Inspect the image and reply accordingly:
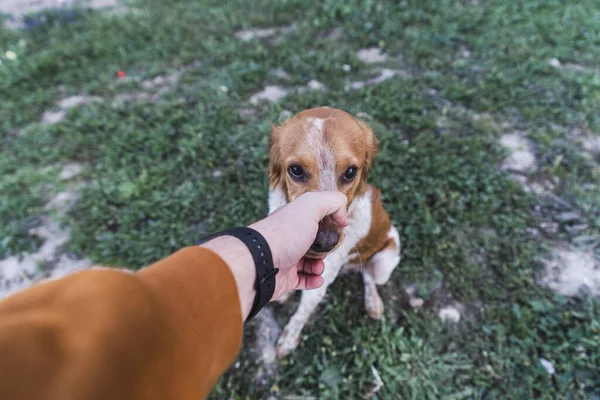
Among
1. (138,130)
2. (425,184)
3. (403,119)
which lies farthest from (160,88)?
(425,184)

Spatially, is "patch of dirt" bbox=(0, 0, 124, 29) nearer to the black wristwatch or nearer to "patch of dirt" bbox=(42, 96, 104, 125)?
"patch of dirt" bbox=(42, 96, 104, 125)

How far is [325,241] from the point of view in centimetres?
193

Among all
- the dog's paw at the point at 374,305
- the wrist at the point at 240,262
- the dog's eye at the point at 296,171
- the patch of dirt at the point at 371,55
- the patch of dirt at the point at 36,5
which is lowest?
the dog's paw at the point at 374,305

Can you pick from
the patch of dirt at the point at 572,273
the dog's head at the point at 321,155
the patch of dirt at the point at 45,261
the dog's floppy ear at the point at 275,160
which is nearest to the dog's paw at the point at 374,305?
the dog's head at the point at 321,155

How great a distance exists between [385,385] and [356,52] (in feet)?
15.7

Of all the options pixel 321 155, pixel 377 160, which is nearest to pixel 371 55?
pixel 377 160

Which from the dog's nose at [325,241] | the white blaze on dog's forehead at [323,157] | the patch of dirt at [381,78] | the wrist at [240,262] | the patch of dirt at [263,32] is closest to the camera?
the wrist at [240,262]

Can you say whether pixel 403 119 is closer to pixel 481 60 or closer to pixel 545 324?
pixel 481 60

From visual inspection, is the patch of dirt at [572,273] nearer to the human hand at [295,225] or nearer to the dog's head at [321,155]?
the dog's head at [321,155]

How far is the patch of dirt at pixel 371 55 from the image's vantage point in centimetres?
507

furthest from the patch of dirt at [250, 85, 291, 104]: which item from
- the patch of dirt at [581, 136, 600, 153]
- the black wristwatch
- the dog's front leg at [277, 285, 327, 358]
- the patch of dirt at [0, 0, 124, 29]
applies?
the patch of dirt at [0, 0, 124, 29]

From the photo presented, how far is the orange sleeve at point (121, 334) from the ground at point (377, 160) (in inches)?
71.5

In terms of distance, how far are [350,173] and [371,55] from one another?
3.70 m

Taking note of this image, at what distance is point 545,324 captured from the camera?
279 centimetres
